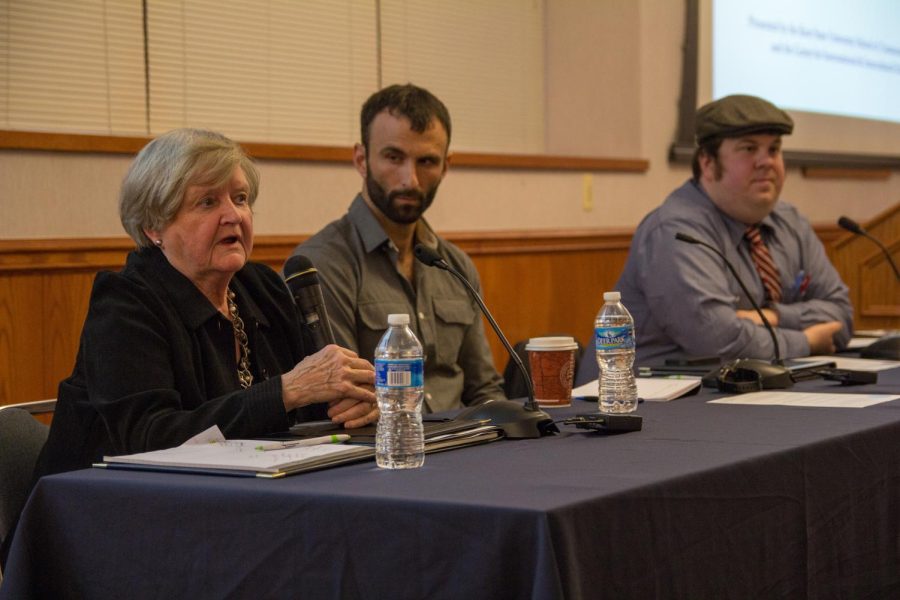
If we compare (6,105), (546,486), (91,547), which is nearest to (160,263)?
(91,547)

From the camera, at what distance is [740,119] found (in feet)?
11.6

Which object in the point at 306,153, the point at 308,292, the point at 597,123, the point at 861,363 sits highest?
the point at 597,123

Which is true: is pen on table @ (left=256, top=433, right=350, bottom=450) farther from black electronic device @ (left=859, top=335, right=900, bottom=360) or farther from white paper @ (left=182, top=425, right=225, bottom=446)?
black electronic device @ (left=859, top=335, right=900, bottom=360)

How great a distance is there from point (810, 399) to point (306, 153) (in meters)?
2.19

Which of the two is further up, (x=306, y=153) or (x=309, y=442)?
(x=306, y=153)

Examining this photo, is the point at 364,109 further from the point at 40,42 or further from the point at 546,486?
the point at 546,486

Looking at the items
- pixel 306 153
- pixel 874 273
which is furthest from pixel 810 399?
pixel 874 273

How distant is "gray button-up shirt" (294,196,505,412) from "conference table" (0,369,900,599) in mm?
1098

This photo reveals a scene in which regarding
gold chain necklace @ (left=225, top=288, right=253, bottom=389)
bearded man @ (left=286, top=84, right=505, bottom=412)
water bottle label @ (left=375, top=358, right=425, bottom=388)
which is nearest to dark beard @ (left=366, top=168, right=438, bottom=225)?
bearded man @ (left=286, top=84, right=505, bottom=412)

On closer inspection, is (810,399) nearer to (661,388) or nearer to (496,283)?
(661,388)

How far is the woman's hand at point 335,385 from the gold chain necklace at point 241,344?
29 cm

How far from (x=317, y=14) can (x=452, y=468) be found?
3174 mm

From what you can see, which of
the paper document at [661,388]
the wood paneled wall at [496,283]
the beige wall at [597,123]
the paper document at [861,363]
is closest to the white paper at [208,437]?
the paper document at [661,388]

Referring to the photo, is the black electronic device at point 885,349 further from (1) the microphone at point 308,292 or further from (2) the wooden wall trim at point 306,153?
(1) the microphone at point 308,292
